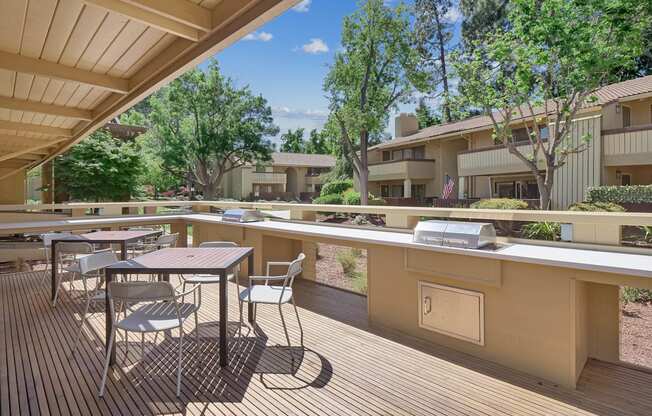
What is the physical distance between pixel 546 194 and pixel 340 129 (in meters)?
9.73

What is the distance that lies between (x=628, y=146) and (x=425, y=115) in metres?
14.5

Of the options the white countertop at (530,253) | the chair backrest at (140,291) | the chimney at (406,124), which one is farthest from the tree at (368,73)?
the chair backrest at (140,291)

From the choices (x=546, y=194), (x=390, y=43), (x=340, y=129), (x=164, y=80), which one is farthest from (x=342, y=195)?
(x=164, y=80)

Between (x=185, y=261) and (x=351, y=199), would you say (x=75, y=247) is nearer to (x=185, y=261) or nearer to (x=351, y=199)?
(x=185, y=261)

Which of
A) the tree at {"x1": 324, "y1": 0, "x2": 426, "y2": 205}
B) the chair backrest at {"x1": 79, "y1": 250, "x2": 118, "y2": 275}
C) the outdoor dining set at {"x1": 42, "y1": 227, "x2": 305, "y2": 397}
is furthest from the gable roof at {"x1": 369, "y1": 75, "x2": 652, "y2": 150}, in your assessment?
the chair backrest at {"x1": 79, "y1": 250, "x2": 118, "y2": 275}

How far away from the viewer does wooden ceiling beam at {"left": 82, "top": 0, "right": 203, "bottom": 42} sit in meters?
2.00

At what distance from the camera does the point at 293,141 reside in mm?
46500

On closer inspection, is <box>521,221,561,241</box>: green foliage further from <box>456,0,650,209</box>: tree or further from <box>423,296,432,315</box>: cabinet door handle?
<box>456,0,650,209</box>: tree

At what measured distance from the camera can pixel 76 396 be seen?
2.42 metres

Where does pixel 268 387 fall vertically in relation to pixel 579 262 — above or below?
below

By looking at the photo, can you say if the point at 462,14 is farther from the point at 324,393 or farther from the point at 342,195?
the point at 324,393

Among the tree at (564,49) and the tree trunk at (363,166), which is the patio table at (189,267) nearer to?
the tree at (564,49)

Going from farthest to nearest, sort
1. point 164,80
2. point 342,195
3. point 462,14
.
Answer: point 462,14
point 342,195
point 164,80

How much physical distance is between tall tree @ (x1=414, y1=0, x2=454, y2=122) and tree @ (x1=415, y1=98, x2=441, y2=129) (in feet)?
4.61
